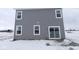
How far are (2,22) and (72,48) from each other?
8.96 feet

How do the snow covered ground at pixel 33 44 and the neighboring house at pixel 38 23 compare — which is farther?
the neighboring house at pixel 38 23

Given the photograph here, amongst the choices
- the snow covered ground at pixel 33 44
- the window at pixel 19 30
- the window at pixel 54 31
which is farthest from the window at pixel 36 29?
the snow covered ground at pixel 33 44

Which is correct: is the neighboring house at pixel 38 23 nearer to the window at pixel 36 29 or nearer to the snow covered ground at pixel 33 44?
the window at pixel 36 29

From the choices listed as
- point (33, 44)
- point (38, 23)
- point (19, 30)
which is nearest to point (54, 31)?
point (38, 23)

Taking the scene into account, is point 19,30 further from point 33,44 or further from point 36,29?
point 33,44

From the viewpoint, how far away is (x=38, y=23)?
15.0 ft

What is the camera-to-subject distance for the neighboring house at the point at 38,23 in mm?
4414

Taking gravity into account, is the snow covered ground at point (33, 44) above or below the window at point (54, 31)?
below

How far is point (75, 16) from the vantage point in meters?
3.67

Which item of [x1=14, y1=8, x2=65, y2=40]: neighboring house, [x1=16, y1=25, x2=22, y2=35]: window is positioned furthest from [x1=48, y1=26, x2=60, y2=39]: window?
[x1=16, y1=25, x2=22, y2=35]: window

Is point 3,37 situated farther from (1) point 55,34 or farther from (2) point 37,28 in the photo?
(1) point 55,34

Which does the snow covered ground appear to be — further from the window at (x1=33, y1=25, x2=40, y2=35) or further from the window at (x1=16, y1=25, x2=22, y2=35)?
the window at (x1=33, y1=25, x2=40, y2=35)
